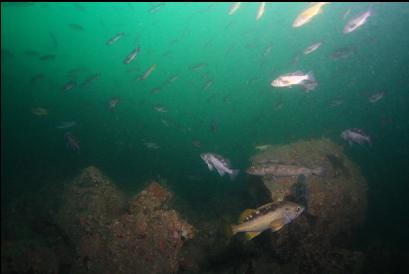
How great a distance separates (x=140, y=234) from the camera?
20.0 feet

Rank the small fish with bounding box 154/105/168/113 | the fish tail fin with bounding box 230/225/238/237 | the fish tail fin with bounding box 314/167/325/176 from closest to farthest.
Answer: the fish tail fin with bounding box 230/225/238/237, the fish tail fin with bounding box 314/167/325/176, the small fish with bounding box 154/105/168/113

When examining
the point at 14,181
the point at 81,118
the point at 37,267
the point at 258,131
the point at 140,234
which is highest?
the point at 37,267

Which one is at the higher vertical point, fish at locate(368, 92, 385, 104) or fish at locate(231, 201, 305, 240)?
fish at locate(231, 201, 305, 240)

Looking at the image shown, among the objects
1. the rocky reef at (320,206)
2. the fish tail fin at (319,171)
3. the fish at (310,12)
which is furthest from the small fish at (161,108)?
the fish tail fin at (319,171)

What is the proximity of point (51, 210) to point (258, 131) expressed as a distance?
1261 inches

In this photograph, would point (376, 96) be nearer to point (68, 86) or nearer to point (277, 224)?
point (277, 224)

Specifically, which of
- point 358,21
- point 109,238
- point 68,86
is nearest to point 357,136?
point 358,21

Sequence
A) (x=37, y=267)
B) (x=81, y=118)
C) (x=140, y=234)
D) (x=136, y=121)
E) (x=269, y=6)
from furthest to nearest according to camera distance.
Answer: (x=269, y=6) < (x=136, y=121) < (x=81, y=118) < (x=140, y=234) < (x=37, y=267)

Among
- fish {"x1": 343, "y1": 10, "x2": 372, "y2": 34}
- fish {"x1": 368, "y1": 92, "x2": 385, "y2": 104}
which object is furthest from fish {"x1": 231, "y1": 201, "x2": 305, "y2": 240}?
fish {"x1": 368, "y1": 92, "x2": 385, "y2": 104}

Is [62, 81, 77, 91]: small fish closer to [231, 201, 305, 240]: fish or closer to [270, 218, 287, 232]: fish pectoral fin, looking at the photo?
[231, 201, 305, 240]: fish

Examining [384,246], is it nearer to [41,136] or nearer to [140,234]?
[140,234]

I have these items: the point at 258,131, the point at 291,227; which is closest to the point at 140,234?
the point at 291,227

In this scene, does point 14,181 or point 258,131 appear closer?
point 14,181

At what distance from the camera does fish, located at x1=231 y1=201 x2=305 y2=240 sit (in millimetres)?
4113
